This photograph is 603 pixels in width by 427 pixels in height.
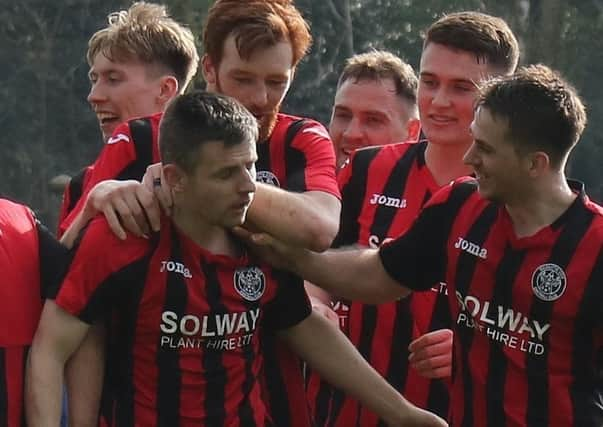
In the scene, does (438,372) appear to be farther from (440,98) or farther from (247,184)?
(247,184)

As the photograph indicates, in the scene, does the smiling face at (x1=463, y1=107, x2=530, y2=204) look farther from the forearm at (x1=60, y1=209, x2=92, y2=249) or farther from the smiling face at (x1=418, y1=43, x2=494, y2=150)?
the forearm at (x1=60, y1=209, x2=92, y2=249)

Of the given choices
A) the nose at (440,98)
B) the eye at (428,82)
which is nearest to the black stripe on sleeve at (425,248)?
the nose at (440,98)

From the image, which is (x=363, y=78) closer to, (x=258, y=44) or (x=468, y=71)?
(x=468, y=71)

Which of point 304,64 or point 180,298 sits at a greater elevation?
point 180,298

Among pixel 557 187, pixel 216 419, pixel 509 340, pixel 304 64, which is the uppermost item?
pixel 557 187

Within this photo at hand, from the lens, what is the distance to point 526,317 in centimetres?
429

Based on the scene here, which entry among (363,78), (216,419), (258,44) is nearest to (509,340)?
(216,419)

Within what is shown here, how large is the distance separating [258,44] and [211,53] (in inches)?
7.8

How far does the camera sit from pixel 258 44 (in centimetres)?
466

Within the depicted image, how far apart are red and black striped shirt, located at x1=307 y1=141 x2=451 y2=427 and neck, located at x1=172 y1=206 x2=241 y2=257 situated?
83 centimetres

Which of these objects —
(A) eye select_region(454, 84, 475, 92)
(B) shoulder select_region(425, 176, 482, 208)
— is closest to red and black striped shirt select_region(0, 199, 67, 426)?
(B) shoulder select_region(425, 176, 482, 208)

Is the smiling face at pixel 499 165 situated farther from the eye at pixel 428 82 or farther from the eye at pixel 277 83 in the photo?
the eye at pixel 428 82

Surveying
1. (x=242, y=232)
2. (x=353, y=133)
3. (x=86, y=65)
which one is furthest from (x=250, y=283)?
(x=86, y=65)

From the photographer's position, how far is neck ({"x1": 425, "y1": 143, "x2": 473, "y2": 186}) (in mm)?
5145
